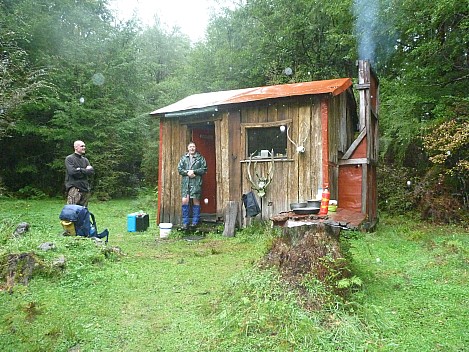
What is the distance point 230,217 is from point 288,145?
177 cm

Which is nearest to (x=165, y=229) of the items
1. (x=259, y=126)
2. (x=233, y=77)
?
(x=259, y=126)

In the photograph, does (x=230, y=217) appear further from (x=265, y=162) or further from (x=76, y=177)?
(x=76, y=177)

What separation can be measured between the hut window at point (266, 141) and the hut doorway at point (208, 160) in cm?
195

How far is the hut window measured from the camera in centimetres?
748

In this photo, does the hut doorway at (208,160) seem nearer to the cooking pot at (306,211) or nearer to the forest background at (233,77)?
the forest background at (233,77)

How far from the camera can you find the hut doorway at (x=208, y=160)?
9484mm

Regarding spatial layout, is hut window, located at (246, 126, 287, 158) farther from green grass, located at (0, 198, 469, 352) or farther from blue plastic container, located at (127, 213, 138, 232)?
blue plastic container, located at (127, 213, 138, 232)

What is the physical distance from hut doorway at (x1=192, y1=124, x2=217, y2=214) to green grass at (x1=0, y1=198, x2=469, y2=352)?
399 centimetres

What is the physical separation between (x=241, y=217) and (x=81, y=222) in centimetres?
309

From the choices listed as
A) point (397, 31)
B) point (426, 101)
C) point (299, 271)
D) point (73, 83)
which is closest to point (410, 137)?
point (426, 101)

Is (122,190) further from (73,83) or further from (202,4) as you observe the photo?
(202,4)

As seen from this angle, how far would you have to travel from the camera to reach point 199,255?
588 cm

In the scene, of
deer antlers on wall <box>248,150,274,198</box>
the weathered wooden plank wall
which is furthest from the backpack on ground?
deer antlers on wall <box>248,150,274,198</box>

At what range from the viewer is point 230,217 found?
761 cm
